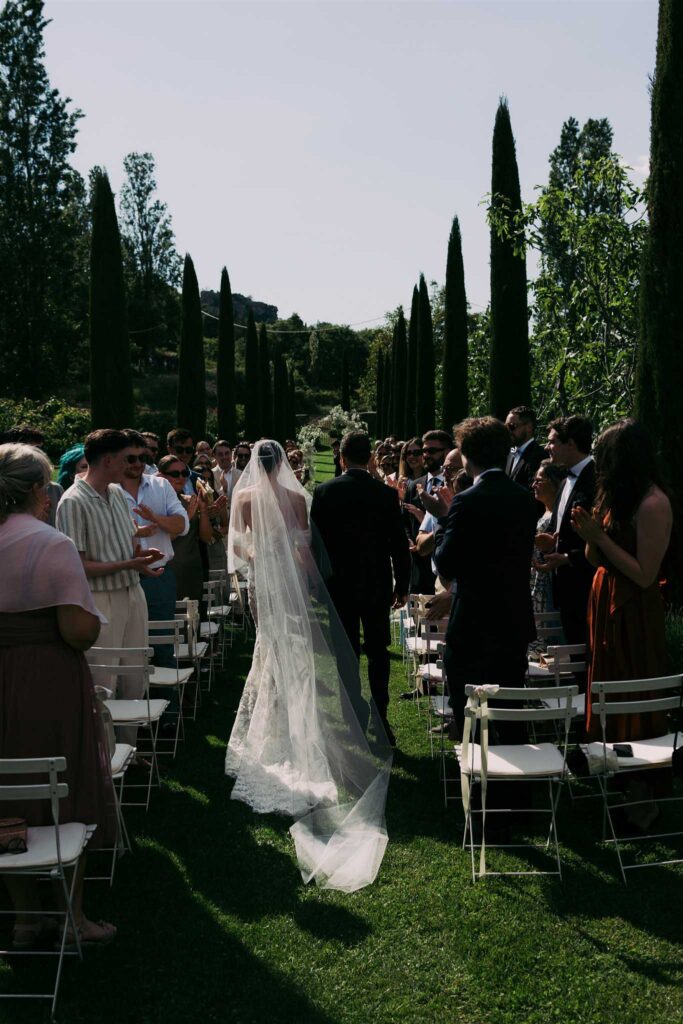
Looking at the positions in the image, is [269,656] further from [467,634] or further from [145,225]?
[145,225]

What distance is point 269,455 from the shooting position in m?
6.49

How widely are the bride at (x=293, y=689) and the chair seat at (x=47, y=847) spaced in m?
1.86

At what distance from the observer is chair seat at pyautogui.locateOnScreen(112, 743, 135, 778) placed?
4.43 m

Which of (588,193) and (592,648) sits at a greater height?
(588,193)

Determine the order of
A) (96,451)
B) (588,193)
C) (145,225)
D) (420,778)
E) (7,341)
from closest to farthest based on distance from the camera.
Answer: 1. (96,451)
2. (420,778)
3. (588,193)
4. (7,341)
5. (145,225)

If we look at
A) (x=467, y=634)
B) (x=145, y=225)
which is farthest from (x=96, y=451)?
(x=145, y=225)

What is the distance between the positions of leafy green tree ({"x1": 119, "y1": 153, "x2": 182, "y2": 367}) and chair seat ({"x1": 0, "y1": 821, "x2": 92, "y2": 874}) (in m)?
60.5

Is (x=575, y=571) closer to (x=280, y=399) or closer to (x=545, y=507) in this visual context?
(x=545, y=507)

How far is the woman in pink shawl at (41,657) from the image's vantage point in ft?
11.9

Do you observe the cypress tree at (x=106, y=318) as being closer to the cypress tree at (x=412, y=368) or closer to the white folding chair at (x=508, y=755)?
the white folding chair at (x=508, y=755)

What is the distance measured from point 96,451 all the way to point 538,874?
3289 millimetres

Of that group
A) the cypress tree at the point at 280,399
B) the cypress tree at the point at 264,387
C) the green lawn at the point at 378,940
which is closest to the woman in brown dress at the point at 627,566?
the green lawn at the point at 378,940

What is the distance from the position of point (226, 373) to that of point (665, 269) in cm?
2562

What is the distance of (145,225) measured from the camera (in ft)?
206
